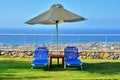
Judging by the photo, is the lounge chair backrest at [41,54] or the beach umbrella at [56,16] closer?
the beach umbrella at [56,16]

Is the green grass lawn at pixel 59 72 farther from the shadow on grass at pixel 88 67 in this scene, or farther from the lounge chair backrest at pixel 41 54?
the lounge chair backrest at pixel 41 54

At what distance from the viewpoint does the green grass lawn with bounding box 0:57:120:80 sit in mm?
12477

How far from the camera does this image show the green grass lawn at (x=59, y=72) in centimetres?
1248

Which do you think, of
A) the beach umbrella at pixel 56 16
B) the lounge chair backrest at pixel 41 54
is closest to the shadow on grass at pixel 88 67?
the lounge chair backrest at pixel 41 54

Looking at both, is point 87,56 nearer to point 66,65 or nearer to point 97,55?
point 97,55

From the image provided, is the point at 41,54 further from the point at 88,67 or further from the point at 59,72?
the point at 88,67

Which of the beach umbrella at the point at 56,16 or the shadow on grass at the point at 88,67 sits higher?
the beach umbrella at the point at 56,16

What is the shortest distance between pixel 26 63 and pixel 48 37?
2.83 m

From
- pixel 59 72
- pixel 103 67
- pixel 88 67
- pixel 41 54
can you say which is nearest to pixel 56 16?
pixel 41 54

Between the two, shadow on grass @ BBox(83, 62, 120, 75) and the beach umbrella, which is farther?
the beach umbrella

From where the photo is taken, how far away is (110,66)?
15.2 meters

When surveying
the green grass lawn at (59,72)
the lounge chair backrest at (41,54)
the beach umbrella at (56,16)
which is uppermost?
the beach umbrella at (56,16)

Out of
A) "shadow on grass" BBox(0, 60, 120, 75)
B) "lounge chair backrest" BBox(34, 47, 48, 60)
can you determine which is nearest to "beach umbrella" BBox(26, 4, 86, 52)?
"lounge chair backrest" BBox(34, 47, 48, 60)

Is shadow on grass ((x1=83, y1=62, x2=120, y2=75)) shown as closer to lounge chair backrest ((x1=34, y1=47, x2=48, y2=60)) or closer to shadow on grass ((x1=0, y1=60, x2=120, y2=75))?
shadow on grass ((x1=0, y1=60, x2=120, y2=75))
